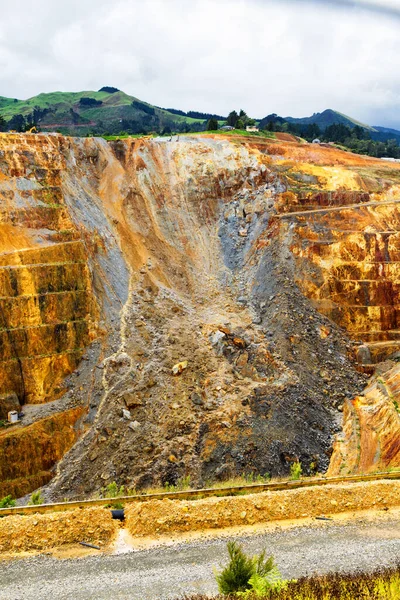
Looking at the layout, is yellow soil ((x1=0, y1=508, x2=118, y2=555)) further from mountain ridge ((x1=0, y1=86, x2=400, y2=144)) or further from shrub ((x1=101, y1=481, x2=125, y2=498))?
mountain ridge ((x1=0, y1=86, x2=400, y2=144))

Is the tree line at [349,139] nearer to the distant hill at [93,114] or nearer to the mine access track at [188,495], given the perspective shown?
the distant hill at [93,114]

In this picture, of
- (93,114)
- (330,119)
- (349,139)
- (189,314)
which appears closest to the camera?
(189,314)

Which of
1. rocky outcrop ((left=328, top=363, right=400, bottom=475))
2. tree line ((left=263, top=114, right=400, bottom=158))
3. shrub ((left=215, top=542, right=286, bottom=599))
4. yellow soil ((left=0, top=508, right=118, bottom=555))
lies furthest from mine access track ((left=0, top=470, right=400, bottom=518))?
tree line ((left=263, top=114, right=400, bottom=158))

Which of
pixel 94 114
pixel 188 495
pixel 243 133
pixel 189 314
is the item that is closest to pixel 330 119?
pixel 94 114

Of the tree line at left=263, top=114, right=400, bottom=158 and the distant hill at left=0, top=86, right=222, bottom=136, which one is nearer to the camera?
the tree line at left=263, top=114, right=400, bottom=158

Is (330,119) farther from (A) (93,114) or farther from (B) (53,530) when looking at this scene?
(B) (53,530)

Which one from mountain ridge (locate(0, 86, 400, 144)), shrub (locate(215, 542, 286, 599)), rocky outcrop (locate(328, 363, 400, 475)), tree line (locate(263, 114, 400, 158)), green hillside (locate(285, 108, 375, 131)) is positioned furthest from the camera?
green hillside (locate(285, 108, 375, 131))
